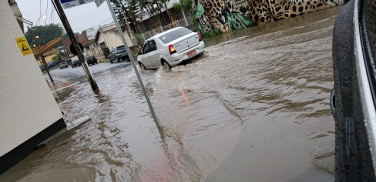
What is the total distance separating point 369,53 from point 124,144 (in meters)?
4.16

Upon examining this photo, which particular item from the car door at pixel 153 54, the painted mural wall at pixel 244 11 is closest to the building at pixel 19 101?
the car door at pixel 153 54

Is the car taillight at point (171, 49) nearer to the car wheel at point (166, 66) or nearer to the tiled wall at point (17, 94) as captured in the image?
the car wheel at point (166, 66)

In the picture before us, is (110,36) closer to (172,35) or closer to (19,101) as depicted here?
(172,35)

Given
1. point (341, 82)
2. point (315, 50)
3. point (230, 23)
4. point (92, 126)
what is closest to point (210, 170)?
point (341, 82)

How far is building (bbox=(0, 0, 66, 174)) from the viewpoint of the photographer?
5.51m

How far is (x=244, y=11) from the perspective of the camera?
1697 centimetres

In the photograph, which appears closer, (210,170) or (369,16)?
(369,16)

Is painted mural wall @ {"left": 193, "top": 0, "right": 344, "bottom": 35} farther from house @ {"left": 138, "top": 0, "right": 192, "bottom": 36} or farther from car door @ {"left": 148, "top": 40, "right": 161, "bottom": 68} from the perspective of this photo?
house @ {"left": 138, "top": 0, "right": 192, "bottom": 36}

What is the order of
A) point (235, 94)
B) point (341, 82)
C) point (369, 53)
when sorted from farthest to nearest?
point (235, 94) → point (341, 82) → point (369, 53)

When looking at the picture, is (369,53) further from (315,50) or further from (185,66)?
(185,66)

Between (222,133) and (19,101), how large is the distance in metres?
4.46

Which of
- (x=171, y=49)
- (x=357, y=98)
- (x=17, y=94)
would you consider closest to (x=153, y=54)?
(x=171, y=49)

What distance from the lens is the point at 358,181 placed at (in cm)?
109

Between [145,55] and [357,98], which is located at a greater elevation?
[357,98]
